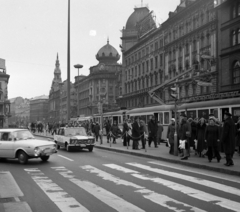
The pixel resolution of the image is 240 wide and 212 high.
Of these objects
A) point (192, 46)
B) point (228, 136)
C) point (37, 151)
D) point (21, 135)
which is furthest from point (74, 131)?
point (192, 46)

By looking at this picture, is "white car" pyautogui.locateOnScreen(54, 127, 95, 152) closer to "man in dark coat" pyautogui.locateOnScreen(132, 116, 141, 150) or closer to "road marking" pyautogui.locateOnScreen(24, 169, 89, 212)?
"man in dark coat" pyautogui.locateOnScreen(132, 116, 141, 150)

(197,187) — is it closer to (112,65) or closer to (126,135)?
(126,135)

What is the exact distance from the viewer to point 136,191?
27.2ft

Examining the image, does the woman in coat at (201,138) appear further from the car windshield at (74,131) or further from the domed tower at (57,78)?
the domed tower at (57,78)

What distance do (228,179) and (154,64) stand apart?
164ft

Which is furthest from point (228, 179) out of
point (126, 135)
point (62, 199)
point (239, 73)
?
point (239, 73)

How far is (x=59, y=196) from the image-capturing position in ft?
25.5

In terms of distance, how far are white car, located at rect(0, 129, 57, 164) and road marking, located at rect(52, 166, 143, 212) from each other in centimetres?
Result: 374

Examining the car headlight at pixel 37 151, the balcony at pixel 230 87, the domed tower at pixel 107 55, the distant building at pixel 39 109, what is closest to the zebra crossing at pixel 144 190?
the car headlight at pixel 37 151

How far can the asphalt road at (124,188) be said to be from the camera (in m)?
6.92

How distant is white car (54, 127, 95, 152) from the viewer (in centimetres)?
1978

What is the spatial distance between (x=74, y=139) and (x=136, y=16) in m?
59.5

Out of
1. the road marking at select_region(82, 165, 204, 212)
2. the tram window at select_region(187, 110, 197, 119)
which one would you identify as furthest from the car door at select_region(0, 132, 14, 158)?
the tram window at select_region(187, 110, 197, 119)

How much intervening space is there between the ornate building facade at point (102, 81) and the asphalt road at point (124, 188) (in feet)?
276
